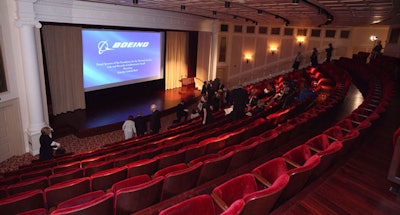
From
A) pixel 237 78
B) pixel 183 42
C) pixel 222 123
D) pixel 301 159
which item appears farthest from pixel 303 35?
pixel 301 159

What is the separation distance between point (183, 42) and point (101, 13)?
227 inches

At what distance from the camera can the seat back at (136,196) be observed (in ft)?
8.12

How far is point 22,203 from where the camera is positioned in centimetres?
281

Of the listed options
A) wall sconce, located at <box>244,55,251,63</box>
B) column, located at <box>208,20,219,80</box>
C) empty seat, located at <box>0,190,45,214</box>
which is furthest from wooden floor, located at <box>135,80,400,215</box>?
wall sconce, located at <box>244,55,251,63</box>

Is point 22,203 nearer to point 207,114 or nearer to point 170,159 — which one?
point 170,159

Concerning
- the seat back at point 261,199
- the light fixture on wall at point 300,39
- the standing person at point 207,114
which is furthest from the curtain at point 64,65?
the light fixture on wall at point 300,39

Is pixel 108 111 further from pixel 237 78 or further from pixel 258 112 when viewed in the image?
pixel 237 78

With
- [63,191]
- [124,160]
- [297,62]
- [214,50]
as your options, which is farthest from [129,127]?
[297,62]

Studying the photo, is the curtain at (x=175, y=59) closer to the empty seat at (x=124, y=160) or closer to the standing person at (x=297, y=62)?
the standing person at (x=297, y=62)

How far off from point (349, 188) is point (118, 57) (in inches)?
358

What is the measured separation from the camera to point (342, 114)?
6367 mm

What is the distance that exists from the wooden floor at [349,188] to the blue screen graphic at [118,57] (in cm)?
760

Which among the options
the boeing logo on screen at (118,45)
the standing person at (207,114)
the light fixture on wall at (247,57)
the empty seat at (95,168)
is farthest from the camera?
the light fixture on wall at (247,57)

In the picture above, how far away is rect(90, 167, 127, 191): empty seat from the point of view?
3250 mm
